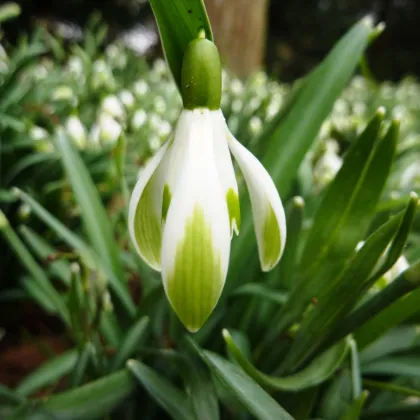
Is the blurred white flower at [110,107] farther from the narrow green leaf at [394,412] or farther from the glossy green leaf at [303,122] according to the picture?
the narrow green leaf at [394,412]

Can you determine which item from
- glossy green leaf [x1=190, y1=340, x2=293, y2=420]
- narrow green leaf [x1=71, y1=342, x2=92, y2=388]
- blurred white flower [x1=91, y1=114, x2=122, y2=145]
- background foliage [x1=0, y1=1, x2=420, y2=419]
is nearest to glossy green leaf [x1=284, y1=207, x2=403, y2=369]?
background foliage [x1=0, y1=1, x2=420, y2=419]

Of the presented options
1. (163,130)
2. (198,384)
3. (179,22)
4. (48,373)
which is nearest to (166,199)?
(179,22)

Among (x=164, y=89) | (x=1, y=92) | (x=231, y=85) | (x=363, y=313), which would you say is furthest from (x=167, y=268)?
(x=231, y=85)

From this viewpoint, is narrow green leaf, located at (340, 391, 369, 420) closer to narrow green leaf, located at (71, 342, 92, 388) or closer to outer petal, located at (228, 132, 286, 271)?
outer petal, located at (228, 132, 286, 271)

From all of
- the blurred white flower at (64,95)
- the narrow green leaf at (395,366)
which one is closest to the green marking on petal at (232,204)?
the narrow green leaf at (395,366)

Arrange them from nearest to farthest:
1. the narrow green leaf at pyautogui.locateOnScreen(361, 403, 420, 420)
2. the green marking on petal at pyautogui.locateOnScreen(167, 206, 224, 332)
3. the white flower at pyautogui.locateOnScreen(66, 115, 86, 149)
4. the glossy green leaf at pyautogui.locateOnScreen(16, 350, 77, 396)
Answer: the green marking on petal at pyautogui.locateOnScreen(167, 206, 224, 332)
the narrow green leaf at pyautogui.locateOnScreen(361, 403, 420, 420)
the glossy green leaf at pyautogui.locateOnScreen(16, 350, 77, 396)
the white flower at pyautogui.locateOnScreen(66, 115, 86, 149)

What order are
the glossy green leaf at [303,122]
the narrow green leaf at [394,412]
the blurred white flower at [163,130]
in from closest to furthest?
the narrow green leaf at [394,412] → the glossy green leaf at [303,122] → the blurred white flower at [163,130]
